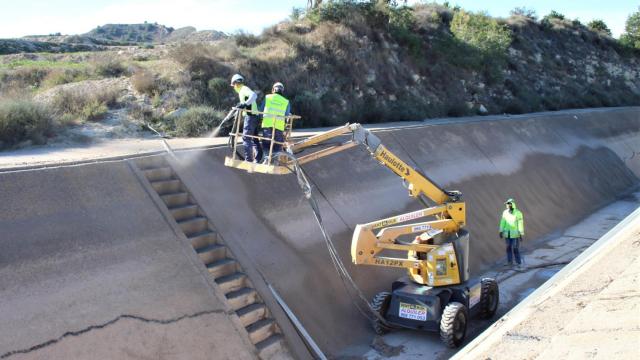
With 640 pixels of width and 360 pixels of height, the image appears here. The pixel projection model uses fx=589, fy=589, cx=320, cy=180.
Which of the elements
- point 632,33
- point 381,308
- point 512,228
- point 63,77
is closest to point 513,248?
point 512,228

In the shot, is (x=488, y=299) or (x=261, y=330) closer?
(x=261, y=330)

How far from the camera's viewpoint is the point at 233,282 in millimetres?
10133

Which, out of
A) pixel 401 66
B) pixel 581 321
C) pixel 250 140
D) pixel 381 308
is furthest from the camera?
pixel 401 66

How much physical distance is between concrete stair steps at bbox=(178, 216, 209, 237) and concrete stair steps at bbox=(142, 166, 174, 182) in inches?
43.8

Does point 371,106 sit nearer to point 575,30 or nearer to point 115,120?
point 115,120

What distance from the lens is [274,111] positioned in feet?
32.8

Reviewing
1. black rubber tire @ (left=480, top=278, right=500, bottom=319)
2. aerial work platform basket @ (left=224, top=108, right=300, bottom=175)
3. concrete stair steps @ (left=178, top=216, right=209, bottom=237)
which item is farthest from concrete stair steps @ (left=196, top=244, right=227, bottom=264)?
black rubber tire @ (left=480, top=278, right=500, bottom=319)

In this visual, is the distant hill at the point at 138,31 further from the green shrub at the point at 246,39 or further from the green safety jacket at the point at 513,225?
the green safety jacket at the point at 513,225

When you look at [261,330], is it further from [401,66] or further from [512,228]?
[401,66]

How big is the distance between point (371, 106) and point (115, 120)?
12.1m

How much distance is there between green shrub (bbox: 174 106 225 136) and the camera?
16906mm

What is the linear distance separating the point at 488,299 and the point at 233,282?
5111mm

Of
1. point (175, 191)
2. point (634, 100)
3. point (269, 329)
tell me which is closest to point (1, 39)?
point (175, 191)

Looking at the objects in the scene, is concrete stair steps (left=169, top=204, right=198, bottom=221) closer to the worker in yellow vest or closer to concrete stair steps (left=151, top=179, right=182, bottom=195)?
concrete stair steps (left=151, top=179, right=182, bottom=195)
